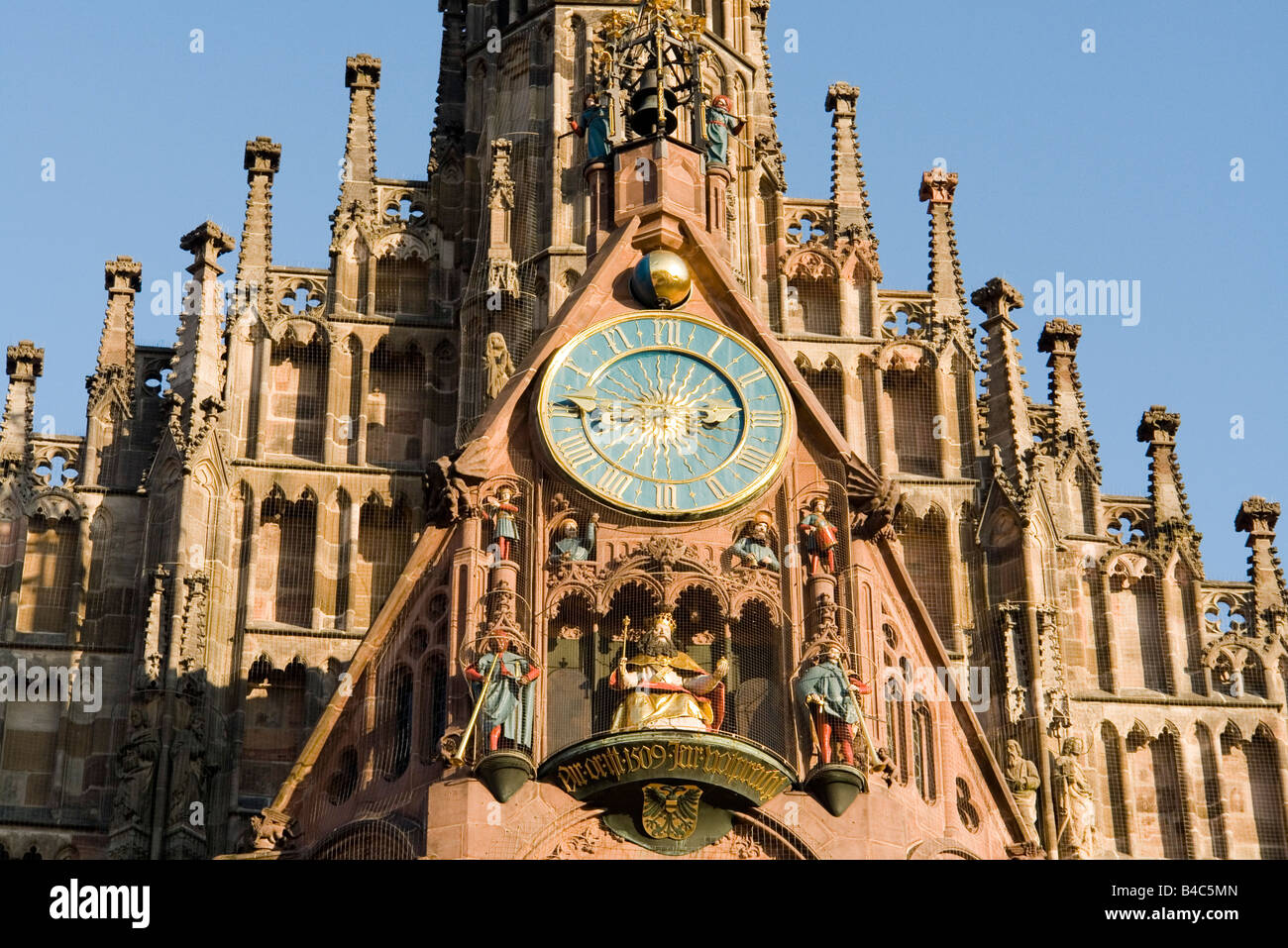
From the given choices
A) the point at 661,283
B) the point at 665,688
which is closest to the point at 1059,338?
the point at 661,283

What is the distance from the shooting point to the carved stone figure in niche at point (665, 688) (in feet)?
125

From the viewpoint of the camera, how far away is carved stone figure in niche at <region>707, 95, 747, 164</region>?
44494mm

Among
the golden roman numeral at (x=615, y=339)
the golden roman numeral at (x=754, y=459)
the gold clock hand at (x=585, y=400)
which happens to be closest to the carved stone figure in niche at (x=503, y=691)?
the gold clock hand at (x=585, y=400)

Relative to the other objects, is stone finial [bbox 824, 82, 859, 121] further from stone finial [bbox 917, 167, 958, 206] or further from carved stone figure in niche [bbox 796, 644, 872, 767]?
carved stone figure in niche [bbox 796, 644, 872, 767]

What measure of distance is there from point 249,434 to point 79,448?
2.47 metres

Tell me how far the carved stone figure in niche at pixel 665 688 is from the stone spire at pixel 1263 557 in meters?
11.8

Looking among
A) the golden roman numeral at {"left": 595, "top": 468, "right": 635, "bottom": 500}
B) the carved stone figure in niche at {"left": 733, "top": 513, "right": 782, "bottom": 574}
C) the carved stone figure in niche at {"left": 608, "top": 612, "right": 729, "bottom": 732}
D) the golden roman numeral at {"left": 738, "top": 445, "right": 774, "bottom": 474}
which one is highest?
the golden roman numeral at {"left": 738, "top": 445, "right": 774, "bottom": 474}

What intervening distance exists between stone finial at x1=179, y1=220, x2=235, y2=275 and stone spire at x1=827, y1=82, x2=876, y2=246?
9105 millimetres

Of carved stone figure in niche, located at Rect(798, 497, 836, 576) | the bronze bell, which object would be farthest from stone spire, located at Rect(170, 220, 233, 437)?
carved stone figure in niche, located at Rect(798, 497, 836, 576)

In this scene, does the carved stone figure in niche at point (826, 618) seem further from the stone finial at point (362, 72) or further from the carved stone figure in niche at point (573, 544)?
the stone finial at point (362, 72)
